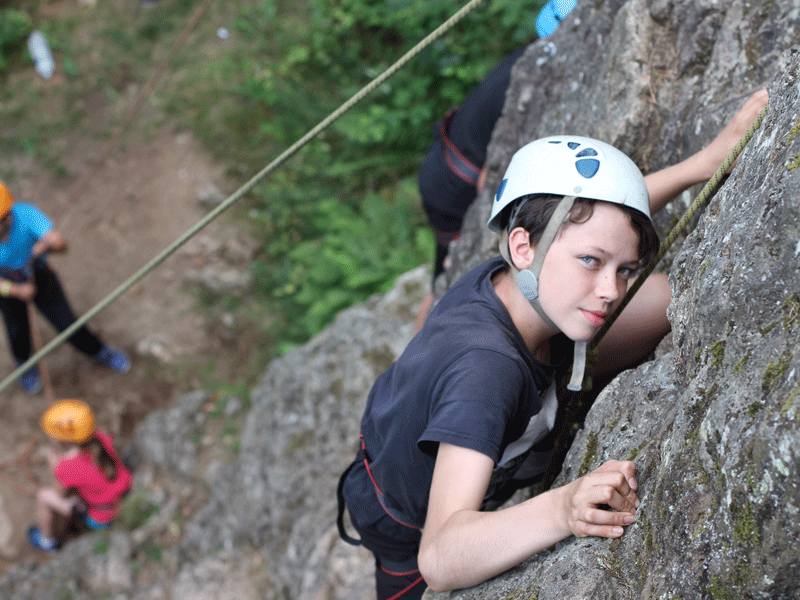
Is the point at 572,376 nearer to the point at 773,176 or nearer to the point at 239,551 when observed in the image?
the point at 773,176

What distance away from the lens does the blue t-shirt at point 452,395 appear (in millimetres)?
1732

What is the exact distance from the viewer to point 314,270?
752cm

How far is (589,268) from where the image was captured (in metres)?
1.94

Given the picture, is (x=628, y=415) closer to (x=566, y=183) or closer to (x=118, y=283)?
(x=566, y=183)

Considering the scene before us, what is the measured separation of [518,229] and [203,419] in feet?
18.8

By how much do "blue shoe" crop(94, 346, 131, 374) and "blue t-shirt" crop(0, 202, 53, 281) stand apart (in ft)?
4.78

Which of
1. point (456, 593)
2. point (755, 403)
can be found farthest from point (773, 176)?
point (456, 593)

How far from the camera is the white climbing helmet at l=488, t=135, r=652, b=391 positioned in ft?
6.40

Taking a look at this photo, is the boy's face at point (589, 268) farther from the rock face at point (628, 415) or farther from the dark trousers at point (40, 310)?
the dark trousers at point (40, 310)

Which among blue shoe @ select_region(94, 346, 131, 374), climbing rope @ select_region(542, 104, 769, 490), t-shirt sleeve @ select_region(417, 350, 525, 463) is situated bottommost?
blue shoe @ select_region(94, 346, 131, 374)

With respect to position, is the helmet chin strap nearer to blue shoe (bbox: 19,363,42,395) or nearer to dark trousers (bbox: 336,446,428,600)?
dark trousers (bbox: 336,446,428,600)

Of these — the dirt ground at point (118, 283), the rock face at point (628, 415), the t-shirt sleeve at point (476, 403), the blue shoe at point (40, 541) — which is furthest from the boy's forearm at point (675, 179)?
the blue shoe at point (40, 541)

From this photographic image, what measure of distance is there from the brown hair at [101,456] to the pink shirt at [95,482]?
0.03m

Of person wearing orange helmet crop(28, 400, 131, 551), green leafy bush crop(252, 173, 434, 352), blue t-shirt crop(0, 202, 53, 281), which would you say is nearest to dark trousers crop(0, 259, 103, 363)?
blue t-shirt crop(0, 202, 53, 281)
